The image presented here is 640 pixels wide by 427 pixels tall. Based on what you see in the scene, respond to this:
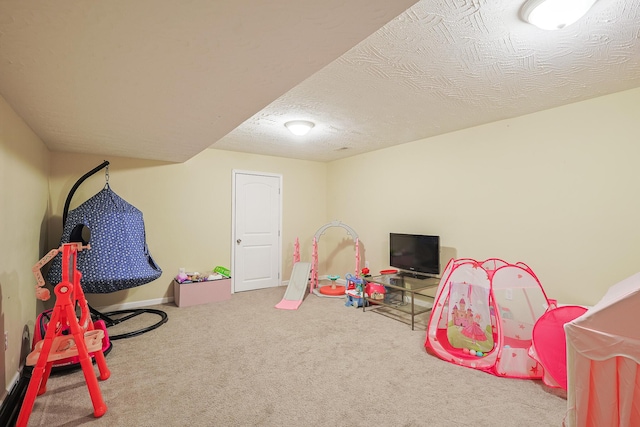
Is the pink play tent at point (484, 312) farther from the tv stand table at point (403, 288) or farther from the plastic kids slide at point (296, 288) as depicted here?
the plastic kids slide at point (296, 288)

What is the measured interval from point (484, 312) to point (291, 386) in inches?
73.7

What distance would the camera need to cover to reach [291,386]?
7.63ft

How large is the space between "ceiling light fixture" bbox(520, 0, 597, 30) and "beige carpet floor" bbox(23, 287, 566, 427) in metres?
2.29

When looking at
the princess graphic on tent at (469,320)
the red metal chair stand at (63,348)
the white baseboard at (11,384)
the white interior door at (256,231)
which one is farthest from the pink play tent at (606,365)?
the white interior door at (256,231)

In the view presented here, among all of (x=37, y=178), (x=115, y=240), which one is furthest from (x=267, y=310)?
(x=37, y=178)

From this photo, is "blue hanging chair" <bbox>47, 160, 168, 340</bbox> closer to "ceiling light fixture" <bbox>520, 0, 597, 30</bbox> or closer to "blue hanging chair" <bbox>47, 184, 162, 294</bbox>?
"blue hanging chair" <bbox>47, 184, 162, 294</bbox>

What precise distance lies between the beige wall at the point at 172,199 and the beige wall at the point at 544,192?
2656 mm

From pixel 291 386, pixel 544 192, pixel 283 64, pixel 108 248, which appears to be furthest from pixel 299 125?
pixel 544 192

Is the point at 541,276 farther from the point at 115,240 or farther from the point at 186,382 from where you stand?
the point at 115,240

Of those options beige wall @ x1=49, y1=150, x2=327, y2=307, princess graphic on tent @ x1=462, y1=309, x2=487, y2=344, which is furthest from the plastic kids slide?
princess graphic on tent @ x1=462, y1=309, x2=487, y2=344

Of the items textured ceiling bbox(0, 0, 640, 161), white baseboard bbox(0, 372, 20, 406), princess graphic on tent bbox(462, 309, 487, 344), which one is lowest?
white baseboard bbox(0, 372, 20, 406)

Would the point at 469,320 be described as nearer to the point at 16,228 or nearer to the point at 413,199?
the point at 413,199

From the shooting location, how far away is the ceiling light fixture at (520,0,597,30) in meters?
1.45

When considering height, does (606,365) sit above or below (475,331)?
above
